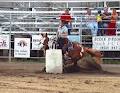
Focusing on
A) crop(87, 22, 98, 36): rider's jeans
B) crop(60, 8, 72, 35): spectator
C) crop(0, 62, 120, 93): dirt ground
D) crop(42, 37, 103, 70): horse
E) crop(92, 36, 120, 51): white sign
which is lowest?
crop(0, 62, 120, 93): dirt ground

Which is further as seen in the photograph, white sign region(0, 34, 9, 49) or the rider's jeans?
white sign region(0, 34, 9, 49)

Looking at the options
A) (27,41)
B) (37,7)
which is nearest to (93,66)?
(27,41)

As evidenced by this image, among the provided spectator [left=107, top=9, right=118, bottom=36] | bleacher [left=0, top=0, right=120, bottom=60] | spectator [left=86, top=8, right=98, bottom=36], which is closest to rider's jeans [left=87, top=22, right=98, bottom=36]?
spectator [left=86, top=8, right=98, bottom=36]

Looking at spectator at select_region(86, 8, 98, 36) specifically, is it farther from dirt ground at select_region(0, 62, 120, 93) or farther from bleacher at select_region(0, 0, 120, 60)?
→ dirt ground at select_region(0, 62, 120, 93)

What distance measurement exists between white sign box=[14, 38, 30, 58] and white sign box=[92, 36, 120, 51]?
2858mm

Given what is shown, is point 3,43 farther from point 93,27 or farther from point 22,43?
point 93,27

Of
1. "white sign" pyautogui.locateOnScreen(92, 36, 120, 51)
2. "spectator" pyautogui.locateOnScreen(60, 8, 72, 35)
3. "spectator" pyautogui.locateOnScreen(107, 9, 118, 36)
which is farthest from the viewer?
"spectator" pyautogui.locateOnScreen(60, 8, 72, 35)

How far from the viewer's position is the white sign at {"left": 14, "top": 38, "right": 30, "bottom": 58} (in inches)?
722

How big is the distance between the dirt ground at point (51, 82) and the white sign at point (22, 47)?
5.17ft

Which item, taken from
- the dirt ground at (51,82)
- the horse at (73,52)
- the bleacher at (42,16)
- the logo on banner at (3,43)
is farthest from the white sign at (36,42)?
the horse at (73,52)

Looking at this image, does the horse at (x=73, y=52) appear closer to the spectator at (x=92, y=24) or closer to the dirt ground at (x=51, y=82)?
the dirt ground at (x=51, y=82)

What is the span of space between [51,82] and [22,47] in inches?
241

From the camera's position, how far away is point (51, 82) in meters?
12.5

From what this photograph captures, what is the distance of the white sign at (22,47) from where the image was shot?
1834 centimetres
